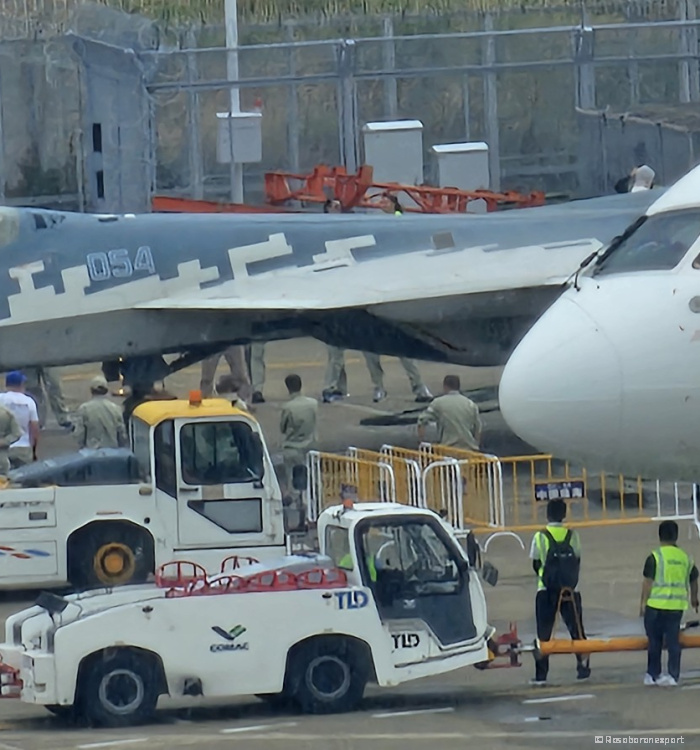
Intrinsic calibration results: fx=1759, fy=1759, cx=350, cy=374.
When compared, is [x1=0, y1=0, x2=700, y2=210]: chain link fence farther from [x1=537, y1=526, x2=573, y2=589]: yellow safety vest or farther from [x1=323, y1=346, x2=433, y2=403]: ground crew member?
[x1=537, y1=526, x2=573, y2=589]: yellow safety vest

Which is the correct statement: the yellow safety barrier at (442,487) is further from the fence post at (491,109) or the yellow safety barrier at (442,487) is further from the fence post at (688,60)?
the fence post at (688,60)

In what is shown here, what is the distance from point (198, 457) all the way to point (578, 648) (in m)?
3.99

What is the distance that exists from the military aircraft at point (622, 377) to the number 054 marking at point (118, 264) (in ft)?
36.2

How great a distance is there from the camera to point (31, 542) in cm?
1387

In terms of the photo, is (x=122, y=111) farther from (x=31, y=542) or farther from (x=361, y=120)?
(x=31, y=542)

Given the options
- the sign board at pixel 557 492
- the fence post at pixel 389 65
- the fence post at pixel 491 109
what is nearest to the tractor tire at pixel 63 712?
the sign board at pixel 557 492

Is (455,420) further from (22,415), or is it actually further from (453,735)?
(453,735)

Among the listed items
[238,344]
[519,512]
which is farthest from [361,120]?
[519,512]

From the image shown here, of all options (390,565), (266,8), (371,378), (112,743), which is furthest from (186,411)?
(266,8)

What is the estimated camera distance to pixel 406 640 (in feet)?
35.4

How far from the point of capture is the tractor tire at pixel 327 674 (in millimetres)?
10617

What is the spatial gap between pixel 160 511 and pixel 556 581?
12.4 feet

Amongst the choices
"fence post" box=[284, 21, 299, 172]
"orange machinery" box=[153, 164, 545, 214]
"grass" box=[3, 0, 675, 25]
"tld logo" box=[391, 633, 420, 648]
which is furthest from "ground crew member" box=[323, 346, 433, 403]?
"grass" box=[3, 0, 675, 25]

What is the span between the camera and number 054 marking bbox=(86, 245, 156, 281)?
18.8m
